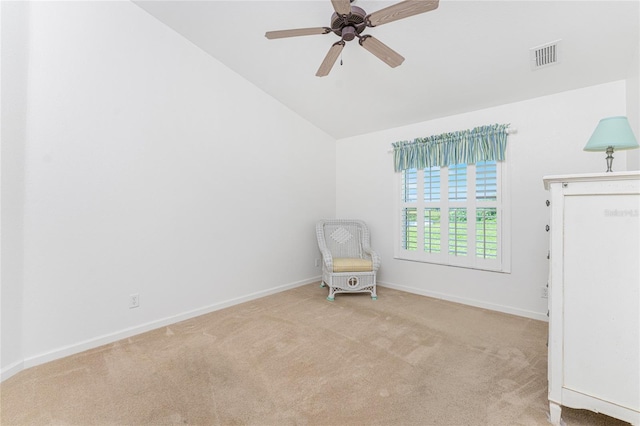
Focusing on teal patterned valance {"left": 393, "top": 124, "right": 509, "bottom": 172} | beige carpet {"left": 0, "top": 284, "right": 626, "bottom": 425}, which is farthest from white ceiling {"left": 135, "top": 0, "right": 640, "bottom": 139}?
beige carpet {"left": 0, "top": 284, "right": 626, "bottom": 425}

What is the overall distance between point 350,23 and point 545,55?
5.57ft

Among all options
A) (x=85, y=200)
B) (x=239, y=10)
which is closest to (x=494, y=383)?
(x=85, y=200)

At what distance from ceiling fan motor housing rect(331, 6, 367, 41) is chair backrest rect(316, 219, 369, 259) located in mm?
2486

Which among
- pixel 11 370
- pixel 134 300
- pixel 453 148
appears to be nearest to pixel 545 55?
pixel 453 148

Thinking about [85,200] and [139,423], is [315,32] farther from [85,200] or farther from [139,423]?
[139,423]

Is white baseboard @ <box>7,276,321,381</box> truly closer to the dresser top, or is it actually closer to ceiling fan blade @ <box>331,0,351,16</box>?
ceiling fan blade @ <box>331,0,351,16</box>

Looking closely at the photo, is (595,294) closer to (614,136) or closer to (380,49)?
(614,136)

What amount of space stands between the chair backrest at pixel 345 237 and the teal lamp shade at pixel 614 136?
2.70m

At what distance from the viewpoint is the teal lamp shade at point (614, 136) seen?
5.38 feet

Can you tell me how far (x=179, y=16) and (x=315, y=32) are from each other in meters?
1.52

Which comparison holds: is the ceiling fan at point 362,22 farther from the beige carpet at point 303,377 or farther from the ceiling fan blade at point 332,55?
the beige carpet at point 303,377

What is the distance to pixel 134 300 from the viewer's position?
98.6 inches

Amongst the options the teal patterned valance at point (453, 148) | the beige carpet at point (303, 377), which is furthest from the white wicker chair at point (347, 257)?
the teal patterned valance at point (453, 148)

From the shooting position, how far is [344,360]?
6.85ft
